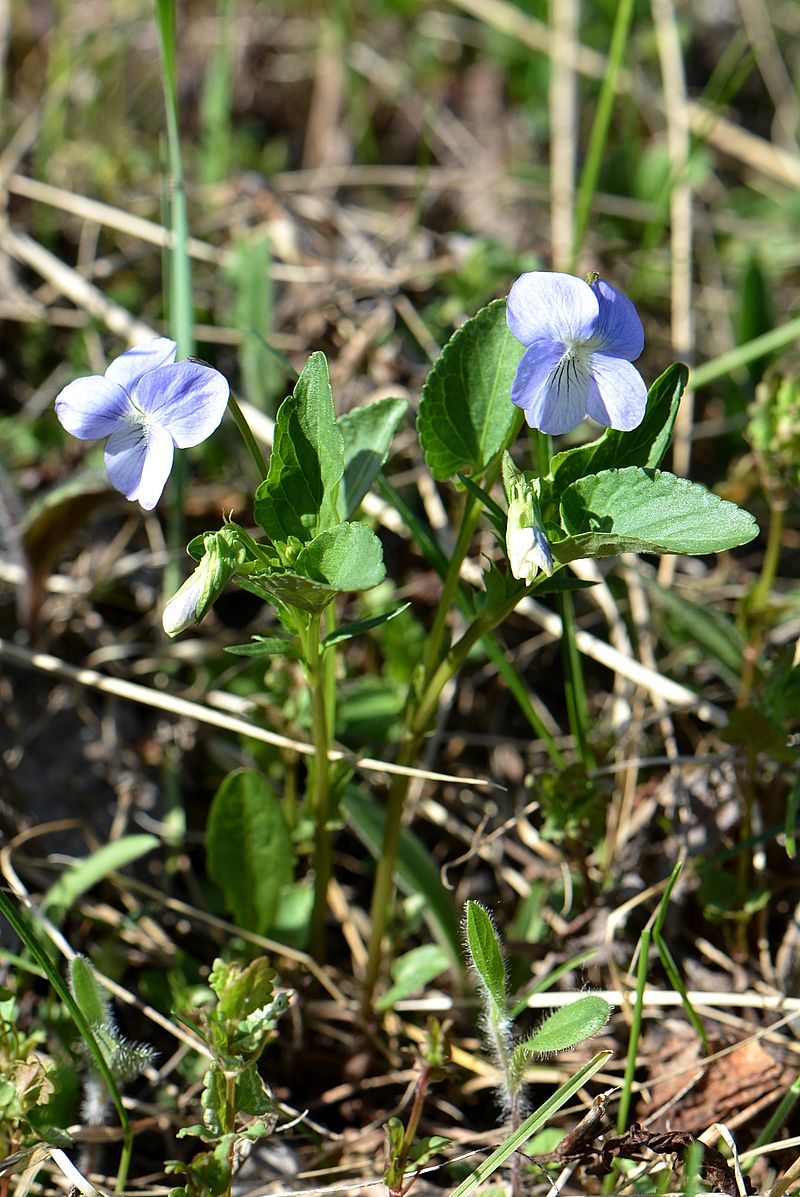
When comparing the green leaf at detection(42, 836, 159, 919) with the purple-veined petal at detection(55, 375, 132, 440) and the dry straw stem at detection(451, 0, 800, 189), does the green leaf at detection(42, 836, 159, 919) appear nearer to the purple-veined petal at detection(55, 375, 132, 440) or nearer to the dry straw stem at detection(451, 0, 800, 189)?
the purple-veined petal at detection(55, 375, 132, 440)

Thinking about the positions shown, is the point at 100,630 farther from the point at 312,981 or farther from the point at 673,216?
the point at 673,216

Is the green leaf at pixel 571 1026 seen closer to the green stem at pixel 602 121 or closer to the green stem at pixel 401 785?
the green stem at pixel 401 785

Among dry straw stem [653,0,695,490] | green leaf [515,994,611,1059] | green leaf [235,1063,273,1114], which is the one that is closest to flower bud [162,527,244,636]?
green leaf [235,1063,273,1114]

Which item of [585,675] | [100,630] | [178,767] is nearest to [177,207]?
[100,630]

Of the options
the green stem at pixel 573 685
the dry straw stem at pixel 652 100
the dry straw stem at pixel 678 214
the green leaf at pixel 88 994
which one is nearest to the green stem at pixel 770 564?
the dry straw stem at pixel 678 214

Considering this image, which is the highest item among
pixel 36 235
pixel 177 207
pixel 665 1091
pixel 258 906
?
pixel 177 207

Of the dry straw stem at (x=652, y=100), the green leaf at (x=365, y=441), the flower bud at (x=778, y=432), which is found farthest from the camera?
the dry straw stem at (x=652, y=100)
